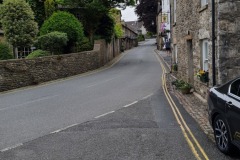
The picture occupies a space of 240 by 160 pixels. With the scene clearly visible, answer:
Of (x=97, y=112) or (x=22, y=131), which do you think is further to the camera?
(x=97, y=112)

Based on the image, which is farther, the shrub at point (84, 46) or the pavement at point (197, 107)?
the shrub at point (84, 46)

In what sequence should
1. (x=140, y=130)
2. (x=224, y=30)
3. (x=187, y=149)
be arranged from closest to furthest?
(x=187, y=149) → (x=140, y=130) → (x=224, y=30)

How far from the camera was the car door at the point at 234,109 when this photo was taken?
6152 mm

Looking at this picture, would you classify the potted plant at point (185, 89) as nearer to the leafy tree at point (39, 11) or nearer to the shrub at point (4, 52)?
the shrub at point (4, 52)

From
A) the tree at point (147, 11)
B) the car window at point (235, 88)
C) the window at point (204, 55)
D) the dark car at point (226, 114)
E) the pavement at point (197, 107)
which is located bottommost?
the pavement at point (197, 107)

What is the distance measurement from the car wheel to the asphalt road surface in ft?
0.54

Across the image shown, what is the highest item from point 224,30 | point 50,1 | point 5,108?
point 50,1

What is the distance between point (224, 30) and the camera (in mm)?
11281

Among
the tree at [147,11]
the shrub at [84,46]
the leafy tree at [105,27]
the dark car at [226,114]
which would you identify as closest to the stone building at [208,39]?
the dark car at [226,114]

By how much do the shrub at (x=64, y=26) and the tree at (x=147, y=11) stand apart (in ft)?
145

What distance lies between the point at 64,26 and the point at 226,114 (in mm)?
26538

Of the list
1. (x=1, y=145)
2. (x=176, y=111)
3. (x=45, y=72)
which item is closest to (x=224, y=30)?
(x=176, y=111)

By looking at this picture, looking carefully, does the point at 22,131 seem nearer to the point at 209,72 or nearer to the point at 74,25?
the point at 209,72

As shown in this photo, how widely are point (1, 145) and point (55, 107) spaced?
5116mm
